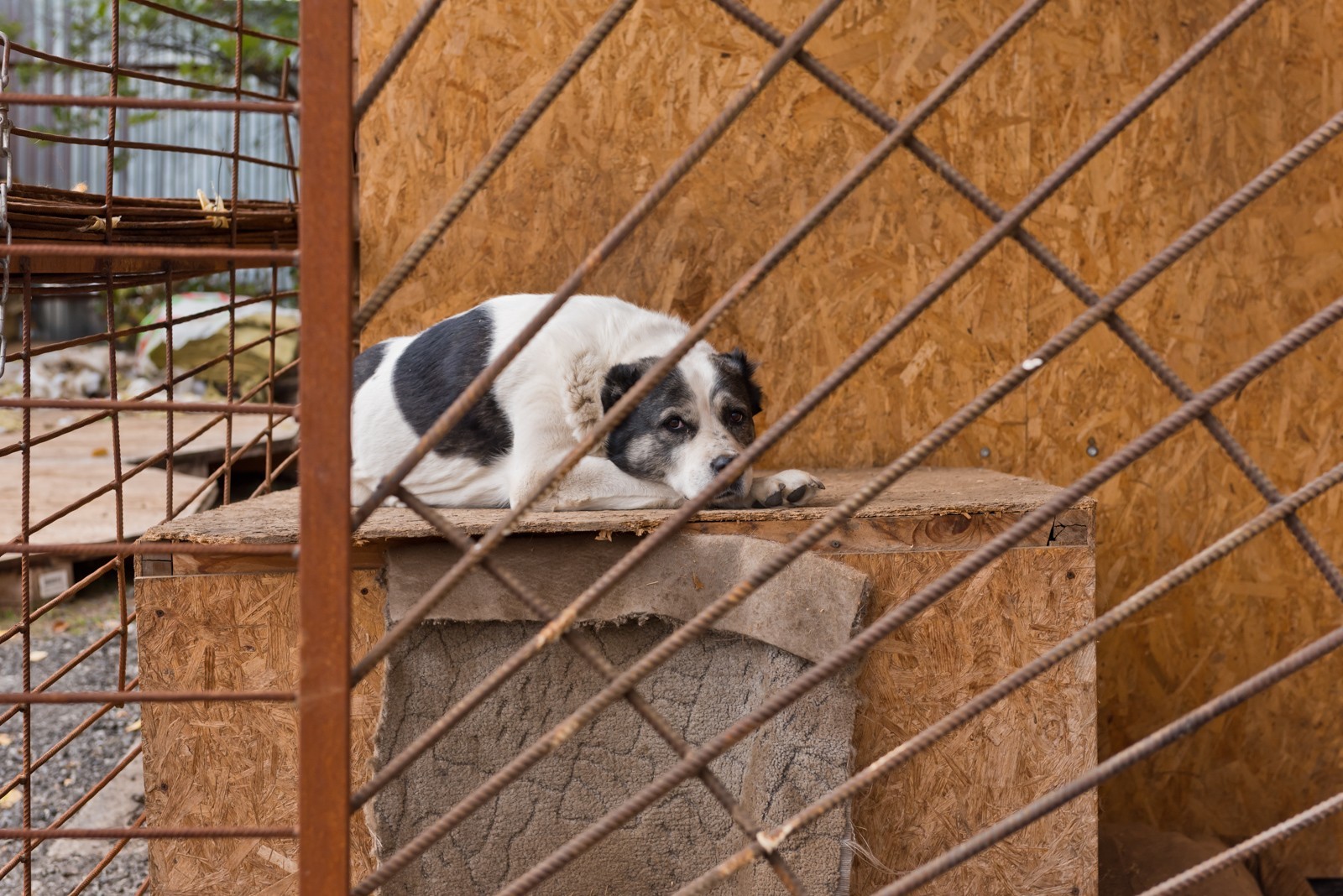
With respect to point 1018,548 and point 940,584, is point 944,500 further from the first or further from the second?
point 940,584

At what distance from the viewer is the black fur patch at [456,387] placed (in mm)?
3230

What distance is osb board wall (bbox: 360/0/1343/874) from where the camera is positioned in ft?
12.5

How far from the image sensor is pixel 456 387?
3.22 m

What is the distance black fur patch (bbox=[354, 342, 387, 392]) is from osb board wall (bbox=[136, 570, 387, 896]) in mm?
931

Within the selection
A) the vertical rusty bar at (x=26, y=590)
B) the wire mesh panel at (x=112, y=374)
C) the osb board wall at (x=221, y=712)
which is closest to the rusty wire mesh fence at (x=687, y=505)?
the wire mesh panel at (x=112, y=374)

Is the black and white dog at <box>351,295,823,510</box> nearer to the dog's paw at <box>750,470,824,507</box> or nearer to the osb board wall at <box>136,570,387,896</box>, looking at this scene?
the dog's paw at <box>750,470,824,507</box>

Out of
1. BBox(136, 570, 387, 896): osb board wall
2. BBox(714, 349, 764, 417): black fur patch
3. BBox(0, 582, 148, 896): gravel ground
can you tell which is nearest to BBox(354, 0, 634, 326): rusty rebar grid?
BBox(136, 570, 387, 896): osb board wall

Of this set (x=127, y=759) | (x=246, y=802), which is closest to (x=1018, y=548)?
(x=246, y=802)

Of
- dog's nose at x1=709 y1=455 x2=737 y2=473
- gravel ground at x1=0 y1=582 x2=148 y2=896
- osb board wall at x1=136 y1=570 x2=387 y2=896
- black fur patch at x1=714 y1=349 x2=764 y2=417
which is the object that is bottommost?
gravel ground at x1=0 y1=582 x2=148 y2=896

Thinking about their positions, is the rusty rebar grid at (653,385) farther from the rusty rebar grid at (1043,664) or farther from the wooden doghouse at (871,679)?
the wooden doghouse at (871,679)

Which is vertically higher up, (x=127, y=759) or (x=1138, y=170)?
(x=1138, y=170)

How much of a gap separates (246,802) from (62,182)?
13232mm

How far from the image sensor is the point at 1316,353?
12.8ft

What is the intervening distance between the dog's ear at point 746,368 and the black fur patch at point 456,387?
688mm
